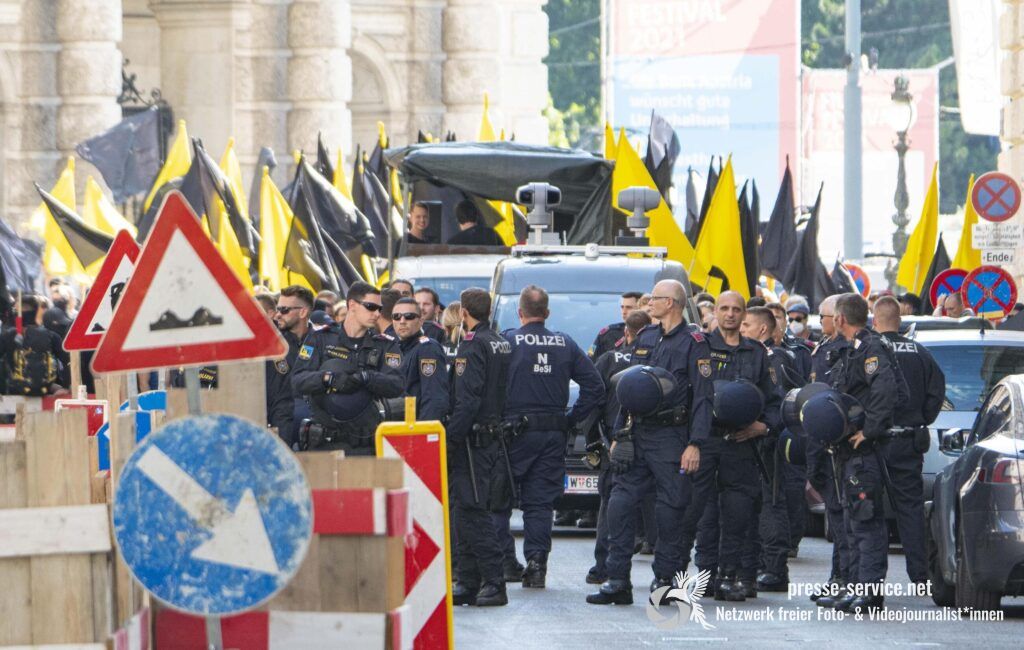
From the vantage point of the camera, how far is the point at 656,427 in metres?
13.8

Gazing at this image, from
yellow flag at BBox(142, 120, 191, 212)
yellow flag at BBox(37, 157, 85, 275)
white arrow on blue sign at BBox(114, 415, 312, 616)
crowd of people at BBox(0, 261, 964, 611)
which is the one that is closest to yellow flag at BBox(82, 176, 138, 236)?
yellow flag at BBox(37, 157, 85, 275)

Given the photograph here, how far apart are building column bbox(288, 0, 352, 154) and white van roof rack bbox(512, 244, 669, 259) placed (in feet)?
67.5

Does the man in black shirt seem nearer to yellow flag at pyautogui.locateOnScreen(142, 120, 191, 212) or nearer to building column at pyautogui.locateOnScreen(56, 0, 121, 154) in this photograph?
yellow flag at pyautogui.locateOnScreen(142, 120, 191, 212)

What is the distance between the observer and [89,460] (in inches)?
310

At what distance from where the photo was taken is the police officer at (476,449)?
45.4ft

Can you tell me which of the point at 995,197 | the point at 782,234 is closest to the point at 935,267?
the point at 782,234

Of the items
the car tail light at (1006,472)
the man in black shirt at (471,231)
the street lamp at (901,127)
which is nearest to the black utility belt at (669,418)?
the car tail light at (1006,472)

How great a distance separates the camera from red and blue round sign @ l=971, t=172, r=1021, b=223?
2364cm

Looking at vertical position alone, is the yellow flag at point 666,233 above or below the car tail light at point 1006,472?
above

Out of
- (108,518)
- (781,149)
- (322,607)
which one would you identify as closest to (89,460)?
(108,518)

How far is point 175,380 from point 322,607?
11.1 metres

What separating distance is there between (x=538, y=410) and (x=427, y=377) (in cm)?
89

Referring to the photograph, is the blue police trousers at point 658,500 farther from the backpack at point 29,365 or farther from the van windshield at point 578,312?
the backpack at point 29,365

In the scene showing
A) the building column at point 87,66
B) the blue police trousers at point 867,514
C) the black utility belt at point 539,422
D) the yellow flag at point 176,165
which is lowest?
the blue police trousers at point 867,514
